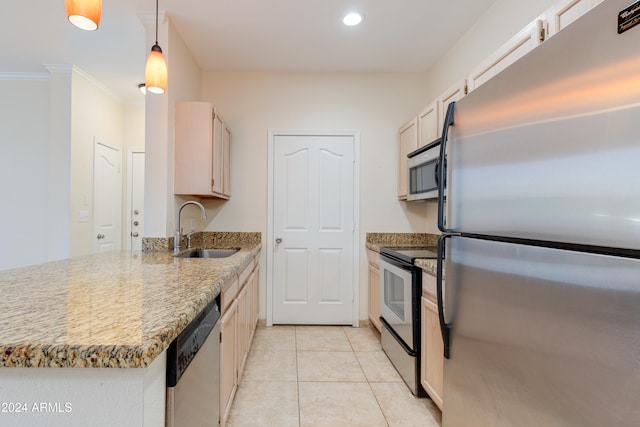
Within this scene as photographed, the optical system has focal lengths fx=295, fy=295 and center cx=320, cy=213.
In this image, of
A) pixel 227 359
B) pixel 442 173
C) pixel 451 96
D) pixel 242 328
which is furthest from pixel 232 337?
pixel 451 96

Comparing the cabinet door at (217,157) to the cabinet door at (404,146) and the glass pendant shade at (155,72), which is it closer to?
the glass pendant shade at (155,72)

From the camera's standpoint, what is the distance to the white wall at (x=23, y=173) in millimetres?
3227

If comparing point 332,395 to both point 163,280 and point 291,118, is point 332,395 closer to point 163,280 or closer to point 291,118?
point 163,280

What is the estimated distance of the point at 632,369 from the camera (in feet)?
2.27

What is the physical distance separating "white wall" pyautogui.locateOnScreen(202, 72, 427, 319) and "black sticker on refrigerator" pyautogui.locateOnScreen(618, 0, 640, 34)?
2512 millimetres

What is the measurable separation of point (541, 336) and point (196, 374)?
112 centimetres

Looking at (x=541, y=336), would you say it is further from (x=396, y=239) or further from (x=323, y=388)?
(x=396, y=239)

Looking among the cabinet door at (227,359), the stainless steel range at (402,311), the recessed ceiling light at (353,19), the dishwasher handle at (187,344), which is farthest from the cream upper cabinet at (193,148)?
the stainless steel range at (402,311)

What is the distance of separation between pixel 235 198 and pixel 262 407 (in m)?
1.98

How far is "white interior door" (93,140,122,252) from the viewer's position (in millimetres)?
3504

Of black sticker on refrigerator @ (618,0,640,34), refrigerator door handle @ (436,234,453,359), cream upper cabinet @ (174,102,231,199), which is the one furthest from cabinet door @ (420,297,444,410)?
cream upper cabinet @ (174,102,231,199)

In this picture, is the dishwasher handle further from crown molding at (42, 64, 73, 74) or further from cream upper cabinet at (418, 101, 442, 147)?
crown molding at (42, 64, 73, 74)

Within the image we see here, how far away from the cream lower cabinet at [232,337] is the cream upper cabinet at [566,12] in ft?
6.27

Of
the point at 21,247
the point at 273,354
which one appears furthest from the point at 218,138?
the point at 21,247
